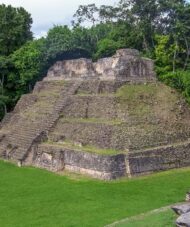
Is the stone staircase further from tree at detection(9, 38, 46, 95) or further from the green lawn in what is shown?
the green lawn

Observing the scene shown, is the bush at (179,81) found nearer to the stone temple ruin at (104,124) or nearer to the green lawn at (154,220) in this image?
the stone temple ruin at (104,124)

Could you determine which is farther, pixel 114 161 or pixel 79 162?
pixel 79 162

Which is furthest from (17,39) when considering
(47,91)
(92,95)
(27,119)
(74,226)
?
(74,226)

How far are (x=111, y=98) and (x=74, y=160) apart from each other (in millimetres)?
3595

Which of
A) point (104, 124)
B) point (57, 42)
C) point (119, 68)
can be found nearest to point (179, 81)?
point (119, 68)

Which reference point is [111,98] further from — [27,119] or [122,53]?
[27,119]

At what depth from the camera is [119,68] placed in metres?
25.2

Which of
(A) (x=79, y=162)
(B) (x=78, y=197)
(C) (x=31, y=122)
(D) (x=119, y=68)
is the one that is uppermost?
(D) (x=119, y=68)

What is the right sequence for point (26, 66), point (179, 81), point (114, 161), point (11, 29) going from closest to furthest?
1. point (114, 161)
2. point (179, 81)
3. point (26, 66)
4. point (11, 29)

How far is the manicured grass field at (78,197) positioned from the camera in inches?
607

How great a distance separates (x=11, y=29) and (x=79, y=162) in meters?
16.8

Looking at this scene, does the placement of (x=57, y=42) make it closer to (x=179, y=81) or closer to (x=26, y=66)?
(x=26, y=66)

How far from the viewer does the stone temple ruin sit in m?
20.8

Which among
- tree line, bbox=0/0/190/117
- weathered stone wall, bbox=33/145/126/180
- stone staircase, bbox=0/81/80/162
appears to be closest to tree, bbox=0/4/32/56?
tree line, bbox=0/0/190/117
